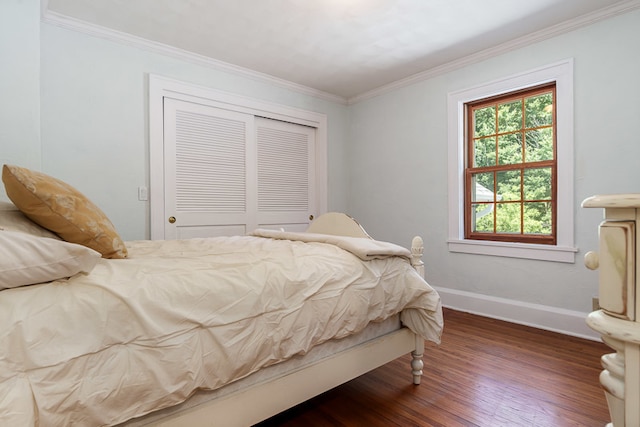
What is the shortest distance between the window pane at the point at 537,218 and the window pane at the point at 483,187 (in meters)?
0.34

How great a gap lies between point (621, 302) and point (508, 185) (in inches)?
111

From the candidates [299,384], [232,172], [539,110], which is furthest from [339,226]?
[539,110]

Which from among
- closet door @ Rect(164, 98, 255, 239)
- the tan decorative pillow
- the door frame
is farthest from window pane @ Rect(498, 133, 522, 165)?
the tan decorative pillow

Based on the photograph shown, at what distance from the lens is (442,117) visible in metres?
3.54

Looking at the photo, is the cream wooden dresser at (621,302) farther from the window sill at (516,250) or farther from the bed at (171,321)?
the window sill at (516,250)

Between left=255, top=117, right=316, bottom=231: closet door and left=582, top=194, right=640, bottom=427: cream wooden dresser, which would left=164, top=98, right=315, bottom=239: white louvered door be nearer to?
left=255, top=117, right=316, bottom=231: closet door

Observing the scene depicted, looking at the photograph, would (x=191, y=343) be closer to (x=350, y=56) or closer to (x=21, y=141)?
(x=21, y=141)

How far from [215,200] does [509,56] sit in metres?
3.06

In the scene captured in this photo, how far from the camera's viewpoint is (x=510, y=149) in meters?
3.16

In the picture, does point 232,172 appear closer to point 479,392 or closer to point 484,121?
point 484,121

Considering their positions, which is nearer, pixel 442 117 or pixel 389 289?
pixel 389 289

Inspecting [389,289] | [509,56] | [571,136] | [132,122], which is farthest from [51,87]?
[571,136]

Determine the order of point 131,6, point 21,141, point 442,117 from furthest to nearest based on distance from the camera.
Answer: point 442,117 → point 131,6 → point 21,141

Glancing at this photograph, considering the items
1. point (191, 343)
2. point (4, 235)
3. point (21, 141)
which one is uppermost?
point (21, 141)
